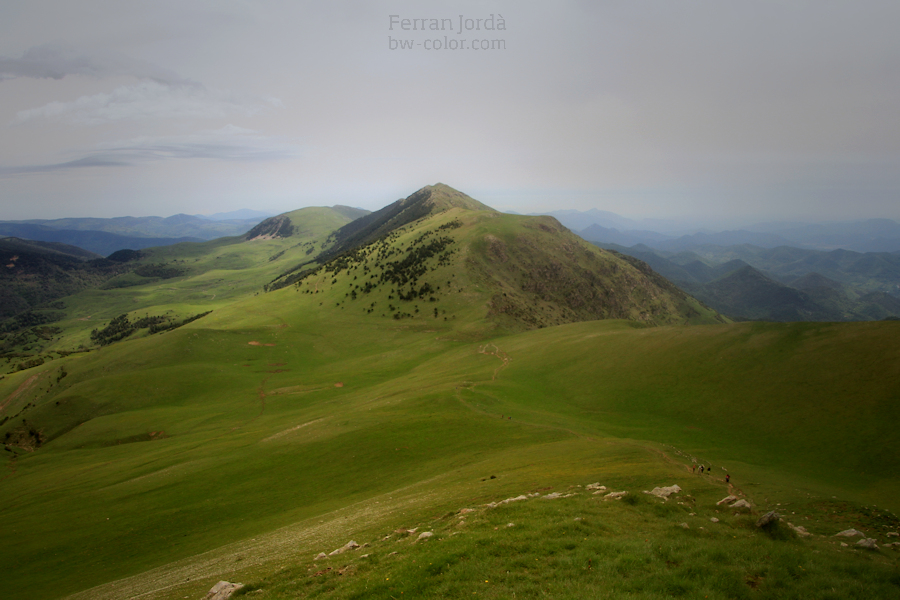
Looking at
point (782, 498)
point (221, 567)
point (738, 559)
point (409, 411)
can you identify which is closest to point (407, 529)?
point (221, 567)

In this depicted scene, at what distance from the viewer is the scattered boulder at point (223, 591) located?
15.9 metres

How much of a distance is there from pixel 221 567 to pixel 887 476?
45.8 metres

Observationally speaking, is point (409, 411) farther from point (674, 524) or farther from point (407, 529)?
point (674, 524)

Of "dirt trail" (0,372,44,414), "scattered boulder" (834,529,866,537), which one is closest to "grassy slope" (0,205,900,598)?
"scattered boulder" (834,529,866,537)

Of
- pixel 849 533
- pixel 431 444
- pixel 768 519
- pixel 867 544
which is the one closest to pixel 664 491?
pixel 768 519

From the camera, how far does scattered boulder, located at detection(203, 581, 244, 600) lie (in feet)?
52.1

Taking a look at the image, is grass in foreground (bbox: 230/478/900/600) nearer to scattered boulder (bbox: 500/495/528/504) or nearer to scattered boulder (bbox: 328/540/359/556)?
scattered boulder (bbox: 328/540/359/556)

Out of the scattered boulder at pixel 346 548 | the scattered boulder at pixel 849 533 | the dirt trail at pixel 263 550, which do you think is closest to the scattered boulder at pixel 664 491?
the scattered boulder at pixel 849 533

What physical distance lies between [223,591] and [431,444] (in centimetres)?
2686

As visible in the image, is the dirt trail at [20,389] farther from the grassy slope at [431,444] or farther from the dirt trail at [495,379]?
the dirt trail at [495,379]

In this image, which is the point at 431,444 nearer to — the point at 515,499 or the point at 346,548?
the point at 515,499

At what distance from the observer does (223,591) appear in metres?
16.2

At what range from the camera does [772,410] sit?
3875 centimetres

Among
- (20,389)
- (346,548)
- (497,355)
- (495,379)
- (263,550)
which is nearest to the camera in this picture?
(346,548)
